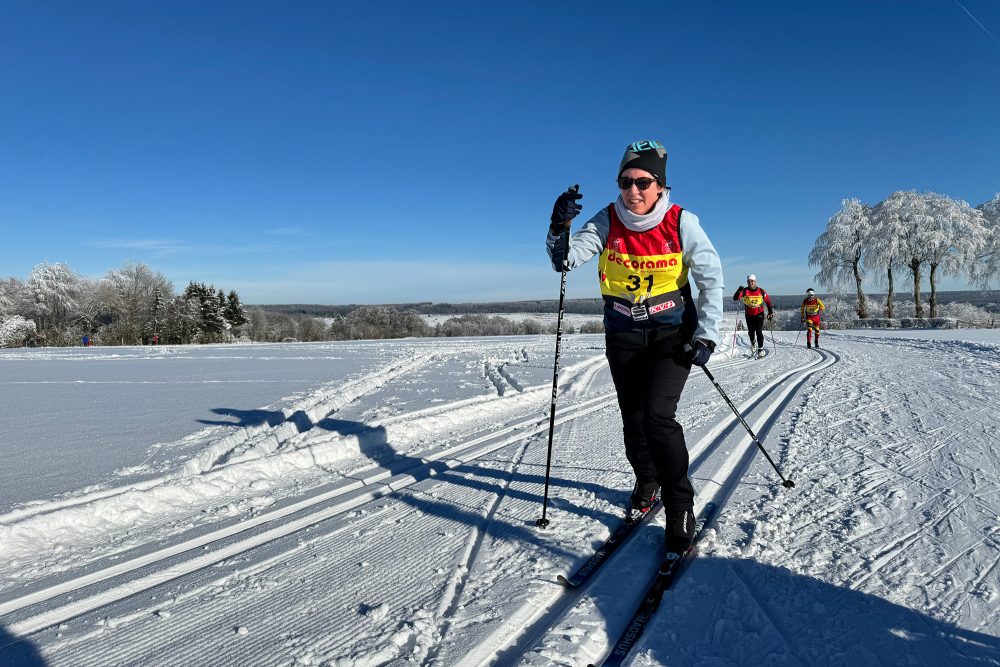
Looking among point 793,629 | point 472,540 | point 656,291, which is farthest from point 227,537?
point 793,629

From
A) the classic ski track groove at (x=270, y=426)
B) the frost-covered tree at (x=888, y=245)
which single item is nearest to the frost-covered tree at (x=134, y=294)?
the classic ski track groove at (x=270, y=426)

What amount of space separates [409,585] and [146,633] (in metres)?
1.08

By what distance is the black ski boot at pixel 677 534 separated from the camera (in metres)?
2.85

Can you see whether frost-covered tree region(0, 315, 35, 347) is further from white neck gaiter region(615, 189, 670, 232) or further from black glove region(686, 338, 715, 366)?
black glove region(686, 338, 715, 366)

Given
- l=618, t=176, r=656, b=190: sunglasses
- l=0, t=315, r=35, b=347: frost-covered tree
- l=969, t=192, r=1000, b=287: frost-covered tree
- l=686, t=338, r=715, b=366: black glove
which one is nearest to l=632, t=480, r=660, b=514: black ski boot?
l=686, t=338, r=715, b=366: black glove

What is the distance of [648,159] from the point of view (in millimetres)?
2906

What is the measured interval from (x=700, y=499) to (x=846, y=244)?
1684 inches

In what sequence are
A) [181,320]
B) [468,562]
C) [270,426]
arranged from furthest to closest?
1. [181,320]
2. [270,426]
3. [468,562]

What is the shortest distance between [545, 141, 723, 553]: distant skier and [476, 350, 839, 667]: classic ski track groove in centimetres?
66

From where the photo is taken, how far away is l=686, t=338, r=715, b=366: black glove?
289 cm

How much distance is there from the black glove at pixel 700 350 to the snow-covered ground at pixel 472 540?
3.24ft

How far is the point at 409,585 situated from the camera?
2.63m

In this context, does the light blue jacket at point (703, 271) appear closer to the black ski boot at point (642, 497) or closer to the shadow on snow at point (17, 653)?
the black ski boot at point (642, 497)

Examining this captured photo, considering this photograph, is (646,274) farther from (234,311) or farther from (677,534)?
(234,311)
